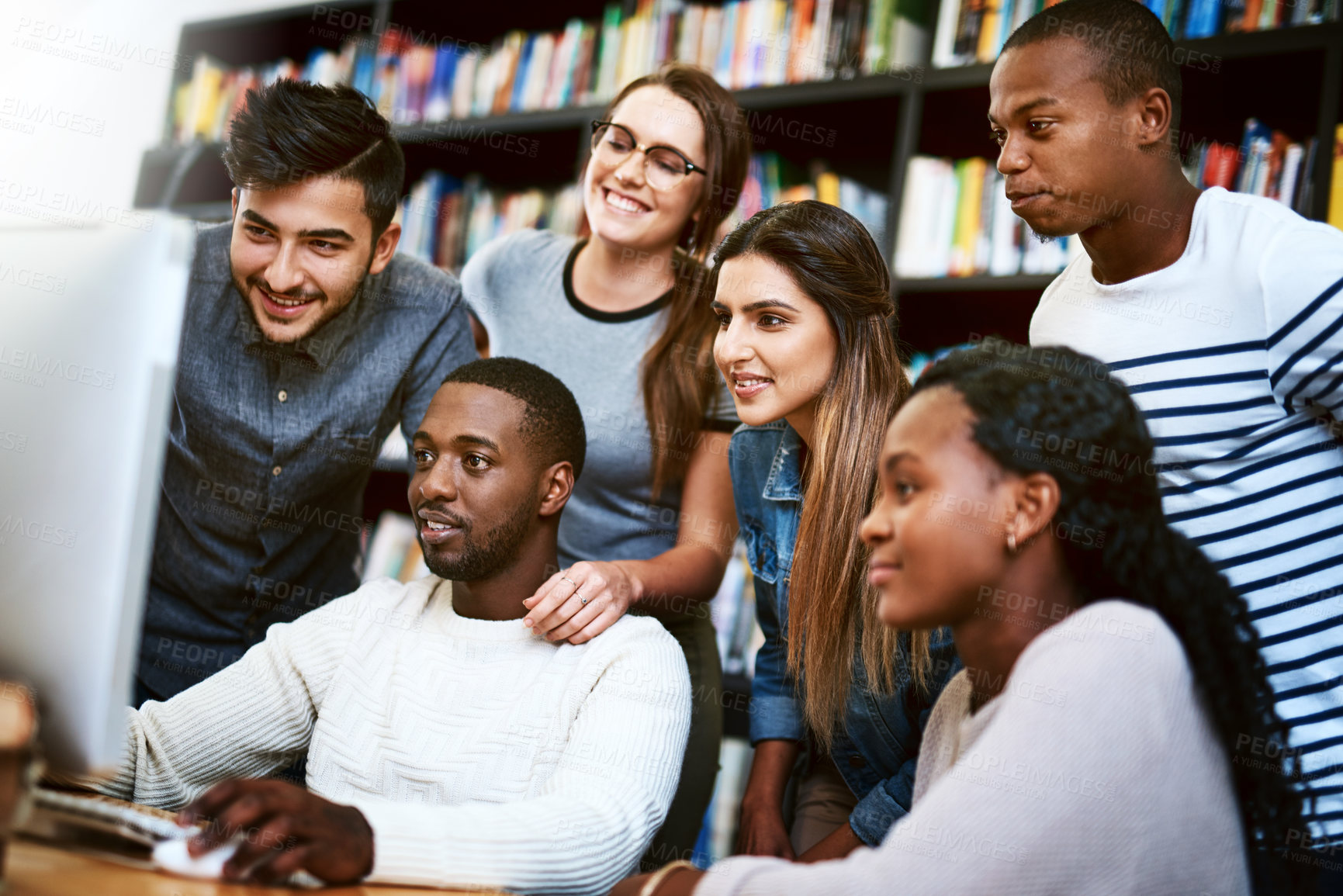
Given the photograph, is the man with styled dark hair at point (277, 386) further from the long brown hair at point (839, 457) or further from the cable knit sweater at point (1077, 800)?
the cable knit sweater at point (1077, 800)

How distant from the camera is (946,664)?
137 centimetres

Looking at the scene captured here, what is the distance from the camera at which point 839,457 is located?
4.69 ft

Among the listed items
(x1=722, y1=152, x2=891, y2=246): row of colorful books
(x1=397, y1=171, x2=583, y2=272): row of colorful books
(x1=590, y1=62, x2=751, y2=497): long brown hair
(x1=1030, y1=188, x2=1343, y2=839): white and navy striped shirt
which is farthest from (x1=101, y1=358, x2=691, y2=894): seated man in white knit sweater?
(x1=397, y1=171, x2=583, y2=272): row of colorful books

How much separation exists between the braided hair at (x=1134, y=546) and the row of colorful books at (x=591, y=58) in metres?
1.52

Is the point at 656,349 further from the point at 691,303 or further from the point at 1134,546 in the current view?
the point at 1134,546

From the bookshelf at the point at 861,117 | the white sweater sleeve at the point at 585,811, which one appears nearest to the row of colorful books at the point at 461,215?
the bookshelf at the point at 861,117

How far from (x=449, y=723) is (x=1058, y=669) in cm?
74

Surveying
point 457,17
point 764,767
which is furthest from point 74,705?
point 457,17

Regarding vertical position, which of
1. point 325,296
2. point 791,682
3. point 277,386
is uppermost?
point 325,296

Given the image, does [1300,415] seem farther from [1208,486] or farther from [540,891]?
[540,891]

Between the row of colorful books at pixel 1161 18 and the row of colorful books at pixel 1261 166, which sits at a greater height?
the row of colorful books at pixel 1161 18

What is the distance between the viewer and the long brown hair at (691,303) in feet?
5.74

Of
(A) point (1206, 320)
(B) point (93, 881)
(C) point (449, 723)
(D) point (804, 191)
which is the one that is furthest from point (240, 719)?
(D) point (804, 191)

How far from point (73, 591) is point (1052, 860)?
2.47 ft
